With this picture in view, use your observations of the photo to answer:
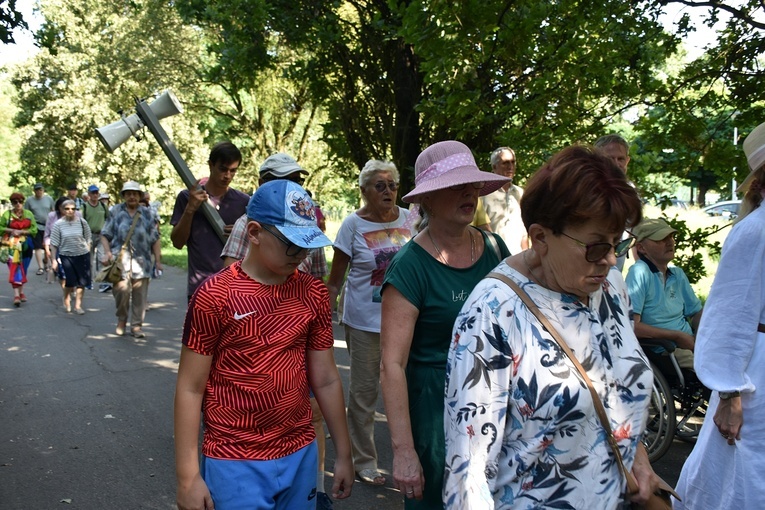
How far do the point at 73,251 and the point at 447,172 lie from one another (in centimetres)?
1181

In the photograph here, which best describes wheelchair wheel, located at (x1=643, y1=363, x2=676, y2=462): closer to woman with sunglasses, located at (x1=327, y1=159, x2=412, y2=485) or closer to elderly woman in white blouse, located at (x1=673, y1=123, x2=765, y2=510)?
woman with sunglasses, located at (x1=327, y1=159, x2=412, y2=485)

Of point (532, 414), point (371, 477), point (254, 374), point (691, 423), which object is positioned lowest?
point (371, 477)

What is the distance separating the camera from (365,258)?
509 centimetres

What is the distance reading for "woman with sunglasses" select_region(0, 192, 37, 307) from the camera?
14.6m

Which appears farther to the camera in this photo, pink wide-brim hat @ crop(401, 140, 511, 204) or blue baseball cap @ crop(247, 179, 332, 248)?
pink wide-brim hat @ crop(401, 140, 511, 204)

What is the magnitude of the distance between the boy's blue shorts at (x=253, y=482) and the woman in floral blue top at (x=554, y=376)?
0.82 meters

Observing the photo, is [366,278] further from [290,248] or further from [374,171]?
[290,248]

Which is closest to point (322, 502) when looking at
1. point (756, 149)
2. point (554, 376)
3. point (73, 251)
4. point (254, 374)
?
point (254, 374)

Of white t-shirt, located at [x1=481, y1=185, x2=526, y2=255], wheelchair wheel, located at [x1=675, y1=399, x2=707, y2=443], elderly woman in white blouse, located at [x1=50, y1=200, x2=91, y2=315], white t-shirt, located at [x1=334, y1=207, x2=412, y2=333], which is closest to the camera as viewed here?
white t-shirt, located at [x1=334, y1=207, x2=412, y2=333]

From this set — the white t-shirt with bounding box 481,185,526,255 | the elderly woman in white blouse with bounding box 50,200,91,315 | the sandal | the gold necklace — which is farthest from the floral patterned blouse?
the elderly woman in white blouse with bounding box 50,200,91,315

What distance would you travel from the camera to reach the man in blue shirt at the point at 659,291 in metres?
5.45

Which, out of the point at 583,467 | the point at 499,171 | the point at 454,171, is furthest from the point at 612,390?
the point at 499,171

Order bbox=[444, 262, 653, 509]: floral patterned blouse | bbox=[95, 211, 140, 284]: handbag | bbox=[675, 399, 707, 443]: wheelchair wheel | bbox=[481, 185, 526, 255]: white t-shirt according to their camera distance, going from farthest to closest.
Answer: bbox=[95, 211, 140, 284]: handbag
bbox=[481, 185, 526, 255]: white t-shirt
bbox=[675, 399, 707, 443]: wheelchair wheel
bbox=[444, 262, 653, 509]: floral patterned blouse

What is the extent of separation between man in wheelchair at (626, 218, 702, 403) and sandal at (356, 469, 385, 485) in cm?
204
